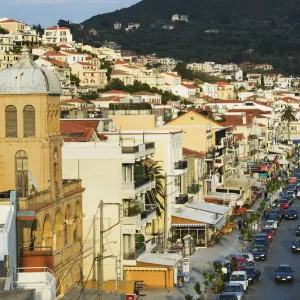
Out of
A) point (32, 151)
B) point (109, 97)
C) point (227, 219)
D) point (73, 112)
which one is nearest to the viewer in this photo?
point (32, 151)

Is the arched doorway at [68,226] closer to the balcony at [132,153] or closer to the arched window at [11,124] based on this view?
the arched window at [11,124]

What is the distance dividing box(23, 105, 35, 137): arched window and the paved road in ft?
38.6

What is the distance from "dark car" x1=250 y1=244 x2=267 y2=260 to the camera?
2165 inches

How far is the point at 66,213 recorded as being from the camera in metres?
39.0

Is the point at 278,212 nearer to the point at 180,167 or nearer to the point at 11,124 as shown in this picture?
the point at 180,167

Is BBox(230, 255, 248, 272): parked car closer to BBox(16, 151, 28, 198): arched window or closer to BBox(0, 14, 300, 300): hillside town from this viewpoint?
BBox(0, 14, 300, 300): hillside town

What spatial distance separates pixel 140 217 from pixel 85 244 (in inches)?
155

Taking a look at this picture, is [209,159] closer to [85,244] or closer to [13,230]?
[85,244]

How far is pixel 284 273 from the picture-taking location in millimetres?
48312

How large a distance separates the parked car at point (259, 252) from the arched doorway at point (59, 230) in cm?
1900

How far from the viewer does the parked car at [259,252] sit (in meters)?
55.0

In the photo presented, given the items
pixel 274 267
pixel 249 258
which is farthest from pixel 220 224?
pixel 249 258

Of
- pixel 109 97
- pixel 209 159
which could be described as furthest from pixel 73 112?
pixel 109 97

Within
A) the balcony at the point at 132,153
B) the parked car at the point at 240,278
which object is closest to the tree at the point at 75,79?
the balcony at the point at 132,153
